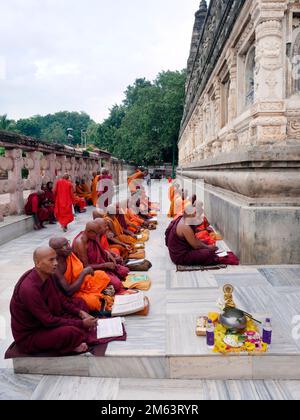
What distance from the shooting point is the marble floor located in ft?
9.04

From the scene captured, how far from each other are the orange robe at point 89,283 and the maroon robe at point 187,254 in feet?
5.50

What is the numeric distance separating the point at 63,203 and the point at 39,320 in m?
6.81

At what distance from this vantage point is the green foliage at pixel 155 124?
39.2m

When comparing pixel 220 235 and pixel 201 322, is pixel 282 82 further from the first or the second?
pixel 201 322

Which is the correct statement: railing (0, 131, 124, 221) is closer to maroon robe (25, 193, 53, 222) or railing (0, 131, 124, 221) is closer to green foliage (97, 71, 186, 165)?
maroon robe (25, 193, 53, 222)

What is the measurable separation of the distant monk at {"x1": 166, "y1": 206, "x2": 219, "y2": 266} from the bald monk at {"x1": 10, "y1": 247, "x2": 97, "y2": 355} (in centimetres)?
277

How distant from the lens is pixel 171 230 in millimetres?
5934

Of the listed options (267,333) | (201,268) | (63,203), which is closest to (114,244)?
(201,268)

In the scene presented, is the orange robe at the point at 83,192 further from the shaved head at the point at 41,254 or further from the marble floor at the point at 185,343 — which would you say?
the shaved head at the point at 41,254

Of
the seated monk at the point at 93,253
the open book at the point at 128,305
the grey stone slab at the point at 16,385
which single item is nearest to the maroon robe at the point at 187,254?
the seated monk at the point at 93,253

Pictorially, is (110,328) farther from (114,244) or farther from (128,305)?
(114,244)

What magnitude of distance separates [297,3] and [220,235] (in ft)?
14.2

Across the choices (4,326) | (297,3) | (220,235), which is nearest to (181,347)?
(4,326)

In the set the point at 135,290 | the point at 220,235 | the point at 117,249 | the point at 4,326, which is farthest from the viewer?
the point at 220,235
